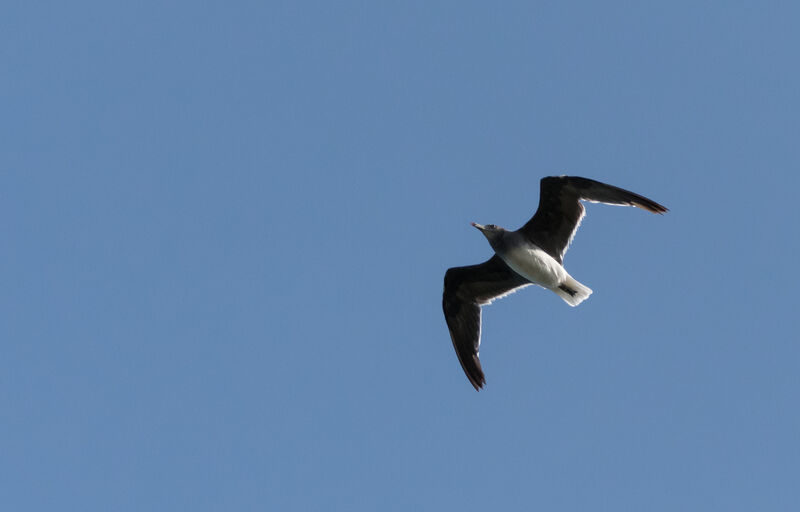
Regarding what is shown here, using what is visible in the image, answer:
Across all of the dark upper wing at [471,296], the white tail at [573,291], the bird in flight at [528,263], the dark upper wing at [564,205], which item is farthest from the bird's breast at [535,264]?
the dark upper wing at [471,296]

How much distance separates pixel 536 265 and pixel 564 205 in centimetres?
129

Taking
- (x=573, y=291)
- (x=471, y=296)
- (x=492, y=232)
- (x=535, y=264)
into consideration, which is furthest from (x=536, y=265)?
(x=471, y=296)

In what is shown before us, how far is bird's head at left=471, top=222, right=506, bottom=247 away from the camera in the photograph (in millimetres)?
16578

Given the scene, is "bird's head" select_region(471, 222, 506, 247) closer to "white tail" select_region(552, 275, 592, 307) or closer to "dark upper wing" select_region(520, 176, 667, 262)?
"dark upper wing" select_region(520, 176, 667, 262)

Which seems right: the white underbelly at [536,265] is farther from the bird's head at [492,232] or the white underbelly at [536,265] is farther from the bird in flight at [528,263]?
the bird's head at [492,232]

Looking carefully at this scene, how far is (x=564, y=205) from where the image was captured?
16094 millimetres

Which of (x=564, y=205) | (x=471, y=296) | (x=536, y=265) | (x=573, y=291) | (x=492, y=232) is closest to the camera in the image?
(x=536, y=265)

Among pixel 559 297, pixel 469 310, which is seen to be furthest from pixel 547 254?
pixel 469 310

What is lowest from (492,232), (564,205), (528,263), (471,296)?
(528,263)

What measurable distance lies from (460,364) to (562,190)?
416 cm

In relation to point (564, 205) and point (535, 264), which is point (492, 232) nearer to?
point (535, 264)

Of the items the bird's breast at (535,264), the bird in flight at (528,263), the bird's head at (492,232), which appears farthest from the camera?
the bird's head at (492,232)

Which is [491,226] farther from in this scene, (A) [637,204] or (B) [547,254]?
(A) [637,204]

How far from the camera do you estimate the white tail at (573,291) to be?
16234 millimetres
